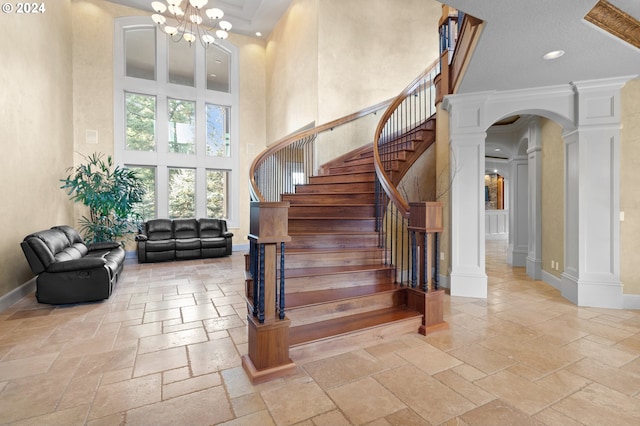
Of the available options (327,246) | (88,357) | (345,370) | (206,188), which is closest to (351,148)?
(327,246)

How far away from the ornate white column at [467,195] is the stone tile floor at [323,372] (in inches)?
23.6

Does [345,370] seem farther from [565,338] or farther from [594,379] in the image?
[565,338]

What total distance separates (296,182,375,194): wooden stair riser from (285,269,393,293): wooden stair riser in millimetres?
1682

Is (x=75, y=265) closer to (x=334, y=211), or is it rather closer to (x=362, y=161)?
(x=334, y=211)

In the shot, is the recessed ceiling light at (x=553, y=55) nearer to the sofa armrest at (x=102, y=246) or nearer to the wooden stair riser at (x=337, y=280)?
the wooden stair riser at (x=337, y=280)

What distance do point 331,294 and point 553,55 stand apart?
10.1 feet

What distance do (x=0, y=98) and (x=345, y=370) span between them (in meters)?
4.86

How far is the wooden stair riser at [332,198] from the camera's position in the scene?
4.64 meters

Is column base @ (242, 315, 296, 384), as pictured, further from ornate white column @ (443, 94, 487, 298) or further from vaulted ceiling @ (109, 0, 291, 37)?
vaulted ceiling @ (109, 0, 291, 37)

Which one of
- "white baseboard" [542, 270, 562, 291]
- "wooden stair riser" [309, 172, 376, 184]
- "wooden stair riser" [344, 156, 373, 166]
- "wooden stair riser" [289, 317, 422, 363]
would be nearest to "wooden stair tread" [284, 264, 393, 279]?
"wooden stair riser" [289, 317, 422, 363]

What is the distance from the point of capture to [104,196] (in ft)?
20.2

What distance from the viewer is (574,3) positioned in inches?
84.6

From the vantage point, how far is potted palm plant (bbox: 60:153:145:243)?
611cm

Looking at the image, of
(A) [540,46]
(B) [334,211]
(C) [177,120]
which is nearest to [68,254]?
(B) [334,211]
